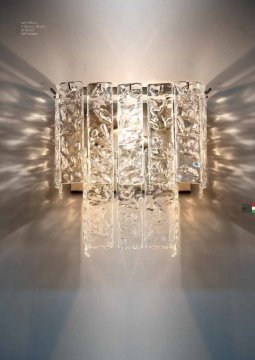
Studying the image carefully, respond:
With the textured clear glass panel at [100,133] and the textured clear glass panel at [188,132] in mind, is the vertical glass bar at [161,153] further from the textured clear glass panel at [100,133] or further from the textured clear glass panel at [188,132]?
the textured clear glass panel at [100,133]

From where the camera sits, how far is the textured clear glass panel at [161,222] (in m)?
1.17

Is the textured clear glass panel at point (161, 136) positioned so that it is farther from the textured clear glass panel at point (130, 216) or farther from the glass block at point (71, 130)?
the glass block at point (71, 130)

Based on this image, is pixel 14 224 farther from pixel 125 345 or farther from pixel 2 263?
pixel 125 345

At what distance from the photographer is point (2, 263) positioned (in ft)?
4.29

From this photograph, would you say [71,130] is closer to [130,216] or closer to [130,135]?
[130,135]

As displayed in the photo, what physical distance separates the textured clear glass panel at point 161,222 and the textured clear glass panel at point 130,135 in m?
0.10

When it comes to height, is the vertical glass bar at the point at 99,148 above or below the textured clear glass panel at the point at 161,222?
above

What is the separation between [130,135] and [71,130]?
0.20m

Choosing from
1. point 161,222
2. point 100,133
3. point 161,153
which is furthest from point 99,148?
point 161,222

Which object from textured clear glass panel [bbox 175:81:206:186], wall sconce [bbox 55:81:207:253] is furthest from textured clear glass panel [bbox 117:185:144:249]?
textured clear glass panel [bbox 175:81:206:186]

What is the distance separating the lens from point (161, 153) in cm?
113

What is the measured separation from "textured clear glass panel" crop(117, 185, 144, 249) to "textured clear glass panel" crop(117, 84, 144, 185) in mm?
48

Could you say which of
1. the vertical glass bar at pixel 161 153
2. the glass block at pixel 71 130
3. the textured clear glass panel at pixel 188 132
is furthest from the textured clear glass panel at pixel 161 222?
the glass block at pixel 71 130

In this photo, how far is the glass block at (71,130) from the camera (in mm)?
1150
